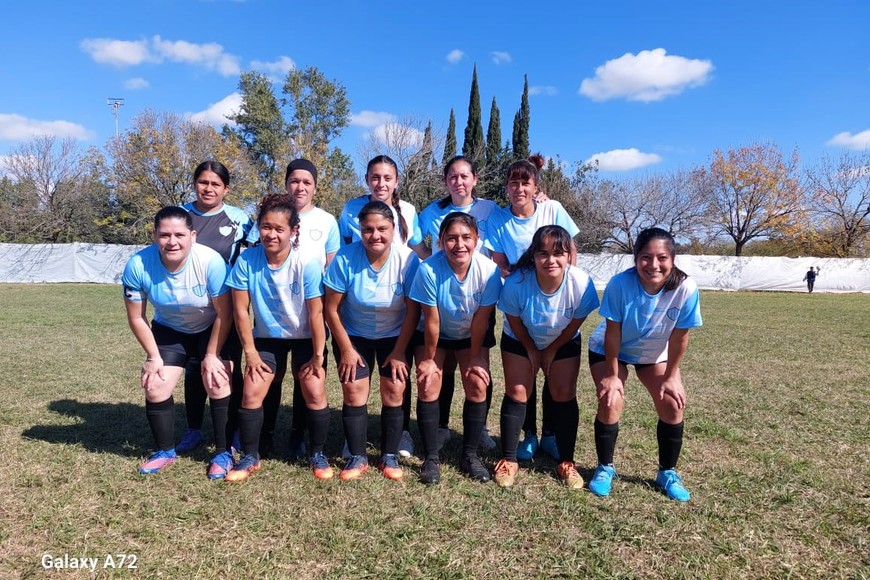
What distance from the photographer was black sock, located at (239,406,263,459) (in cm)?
341

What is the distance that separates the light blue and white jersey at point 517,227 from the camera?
12.5ft

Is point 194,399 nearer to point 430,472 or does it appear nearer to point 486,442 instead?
point 430,472

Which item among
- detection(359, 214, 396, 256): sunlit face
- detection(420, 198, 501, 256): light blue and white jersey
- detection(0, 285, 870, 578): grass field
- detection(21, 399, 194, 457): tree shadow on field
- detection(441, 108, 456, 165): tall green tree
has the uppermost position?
detection(441, 108, 456, 165): tall green tree

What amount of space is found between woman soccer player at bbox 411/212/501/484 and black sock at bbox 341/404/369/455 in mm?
393

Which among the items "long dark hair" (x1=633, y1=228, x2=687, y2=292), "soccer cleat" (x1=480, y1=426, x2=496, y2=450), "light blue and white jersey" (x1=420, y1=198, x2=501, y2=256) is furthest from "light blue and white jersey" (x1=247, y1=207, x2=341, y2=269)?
"long dark hair" (x1=633, y1=228, x2=687, y2=292)

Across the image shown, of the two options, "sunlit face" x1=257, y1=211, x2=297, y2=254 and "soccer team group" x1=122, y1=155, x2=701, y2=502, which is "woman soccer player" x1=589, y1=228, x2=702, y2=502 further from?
"sunlit face" x1=257, y1=211, x2=297, y2=254

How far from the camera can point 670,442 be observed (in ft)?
10.7

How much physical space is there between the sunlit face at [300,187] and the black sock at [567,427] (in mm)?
2279

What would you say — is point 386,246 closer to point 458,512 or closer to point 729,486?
point 458,512

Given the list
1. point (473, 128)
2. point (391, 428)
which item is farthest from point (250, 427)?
point (473, 128)

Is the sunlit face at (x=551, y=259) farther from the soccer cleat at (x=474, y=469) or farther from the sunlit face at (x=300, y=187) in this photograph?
the sunlit face at (x=300, y=187)

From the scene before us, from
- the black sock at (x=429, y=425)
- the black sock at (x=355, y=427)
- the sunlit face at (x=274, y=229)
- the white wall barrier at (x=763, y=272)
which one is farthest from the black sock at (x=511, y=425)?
the white wall barrier at (x=763, y=272)

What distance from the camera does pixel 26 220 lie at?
3094 cm

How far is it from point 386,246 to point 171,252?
1395mm
